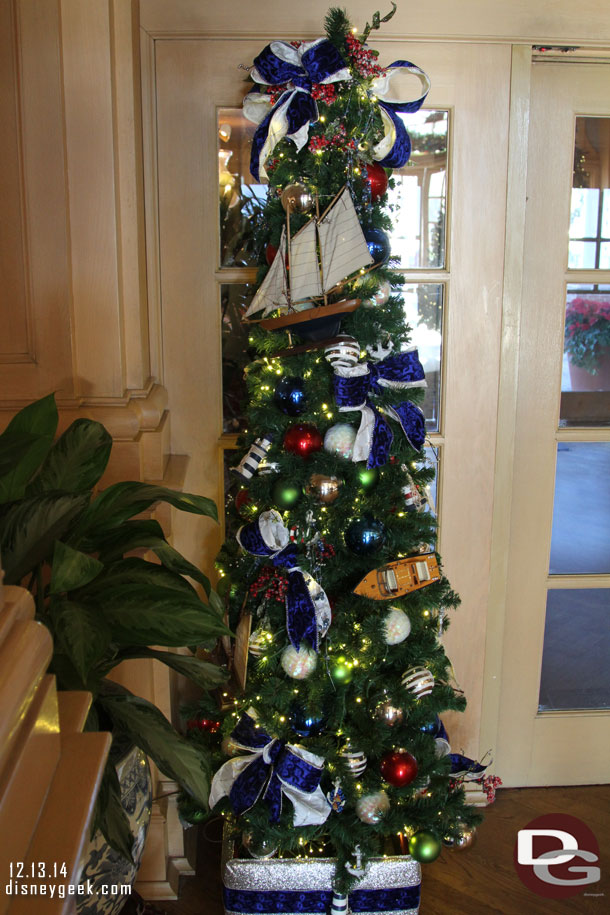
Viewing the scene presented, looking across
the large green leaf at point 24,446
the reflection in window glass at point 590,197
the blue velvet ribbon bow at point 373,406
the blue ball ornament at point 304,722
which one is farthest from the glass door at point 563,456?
the large green leaf at point 24,446

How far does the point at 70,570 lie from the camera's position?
94cm

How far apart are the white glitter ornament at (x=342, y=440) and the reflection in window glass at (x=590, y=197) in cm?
96

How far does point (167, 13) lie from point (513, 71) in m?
0.87

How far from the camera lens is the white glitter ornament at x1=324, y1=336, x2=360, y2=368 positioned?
1.54 m

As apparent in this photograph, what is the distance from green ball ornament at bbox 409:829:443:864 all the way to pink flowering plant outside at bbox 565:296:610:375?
129cm

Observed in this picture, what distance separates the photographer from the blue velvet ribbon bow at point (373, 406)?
1557mm

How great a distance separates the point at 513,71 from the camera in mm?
1951

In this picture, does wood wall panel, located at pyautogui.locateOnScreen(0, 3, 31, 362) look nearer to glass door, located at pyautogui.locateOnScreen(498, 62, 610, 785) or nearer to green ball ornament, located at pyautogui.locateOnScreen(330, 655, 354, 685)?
green ball ornament, located at pyautogui.locateOnScreen(330, 655, 354, 685)

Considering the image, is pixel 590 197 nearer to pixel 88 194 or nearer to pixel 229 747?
pixel 88 194

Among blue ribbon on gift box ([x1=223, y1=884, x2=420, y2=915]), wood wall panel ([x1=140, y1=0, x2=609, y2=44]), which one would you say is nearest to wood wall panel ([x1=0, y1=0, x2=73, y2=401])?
wood wall panel ([x1=140, y1=0, x2=609, y2=44])

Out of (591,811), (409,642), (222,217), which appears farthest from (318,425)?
(591,811)

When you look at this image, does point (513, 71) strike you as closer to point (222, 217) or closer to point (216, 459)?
point (222, 217)

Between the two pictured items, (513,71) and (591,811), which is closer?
(513,71)

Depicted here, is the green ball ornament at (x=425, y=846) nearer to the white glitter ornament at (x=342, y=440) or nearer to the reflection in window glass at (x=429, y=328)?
the white glitter ornament at (x=342, y=440)
